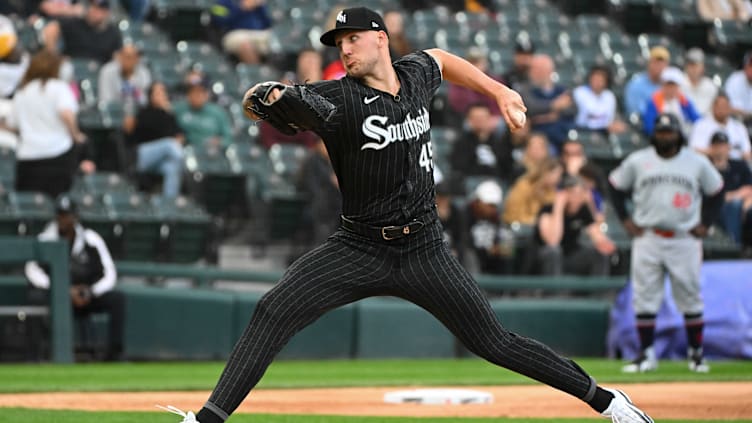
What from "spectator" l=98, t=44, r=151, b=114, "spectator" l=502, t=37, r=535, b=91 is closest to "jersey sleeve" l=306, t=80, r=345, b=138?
"spectator" l=98, t=44, r=151, b=114

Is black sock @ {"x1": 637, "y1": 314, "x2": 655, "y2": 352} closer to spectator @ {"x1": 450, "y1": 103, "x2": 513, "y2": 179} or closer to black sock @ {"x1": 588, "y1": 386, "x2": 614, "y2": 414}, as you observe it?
spectator @ {"x1": 450, "y1": 103, "x2": 513, "y2": 179}

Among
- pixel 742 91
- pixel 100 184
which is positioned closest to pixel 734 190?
pixel 742 91

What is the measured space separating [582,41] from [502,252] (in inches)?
232

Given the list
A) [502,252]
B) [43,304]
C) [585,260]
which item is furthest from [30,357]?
[585,260]

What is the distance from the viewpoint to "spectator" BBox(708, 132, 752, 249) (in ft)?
46.1

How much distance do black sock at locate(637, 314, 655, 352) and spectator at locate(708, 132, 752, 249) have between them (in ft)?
11.8

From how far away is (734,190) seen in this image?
47.7ft

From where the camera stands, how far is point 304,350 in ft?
42.5

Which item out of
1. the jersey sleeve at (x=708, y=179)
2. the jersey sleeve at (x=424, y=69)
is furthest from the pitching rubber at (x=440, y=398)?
the jersey sleeve at (x=424, y=69)

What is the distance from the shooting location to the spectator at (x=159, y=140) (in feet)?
44.5

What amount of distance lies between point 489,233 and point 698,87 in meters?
4.69

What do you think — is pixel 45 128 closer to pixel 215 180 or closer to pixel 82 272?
pixel 82 272

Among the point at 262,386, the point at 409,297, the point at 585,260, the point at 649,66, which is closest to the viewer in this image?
the point at 409,297

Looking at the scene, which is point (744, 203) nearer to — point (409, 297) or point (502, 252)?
point (502, 252)
